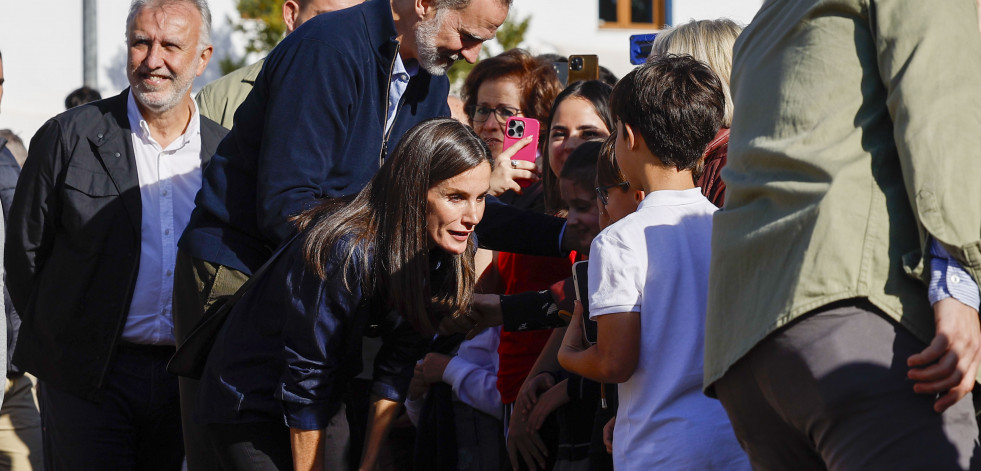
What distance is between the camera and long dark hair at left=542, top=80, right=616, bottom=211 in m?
3.94

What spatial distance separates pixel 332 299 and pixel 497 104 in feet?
6.86

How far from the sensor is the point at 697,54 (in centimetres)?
313

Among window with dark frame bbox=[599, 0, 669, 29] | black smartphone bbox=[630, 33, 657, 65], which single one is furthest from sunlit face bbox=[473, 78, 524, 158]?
window with dark frame bbox=[599, 0, 669, 29]

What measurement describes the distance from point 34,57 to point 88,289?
9237mm

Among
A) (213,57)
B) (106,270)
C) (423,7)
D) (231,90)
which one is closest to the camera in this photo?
(423,7)

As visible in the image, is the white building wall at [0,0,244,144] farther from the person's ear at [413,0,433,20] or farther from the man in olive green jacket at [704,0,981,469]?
the man in olive green jacket at [704,0,981,469]

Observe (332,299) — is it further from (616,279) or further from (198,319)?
Result: (616,279)

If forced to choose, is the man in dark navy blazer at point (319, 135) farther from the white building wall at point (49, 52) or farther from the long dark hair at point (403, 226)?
the white building wall at point (49, 52)

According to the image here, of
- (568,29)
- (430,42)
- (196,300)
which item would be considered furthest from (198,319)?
(568,29)

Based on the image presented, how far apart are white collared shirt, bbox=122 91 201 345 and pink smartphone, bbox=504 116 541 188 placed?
1158mm

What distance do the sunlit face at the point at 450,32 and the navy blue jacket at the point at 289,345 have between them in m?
0.82

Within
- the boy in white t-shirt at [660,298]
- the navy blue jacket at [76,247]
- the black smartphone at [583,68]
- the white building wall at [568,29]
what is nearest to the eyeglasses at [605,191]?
the boy in white t-shirt at [660,298]

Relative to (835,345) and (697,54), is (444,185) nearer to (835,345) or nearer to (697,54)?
(697,54)

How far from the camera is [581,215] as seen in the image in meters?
3.36
